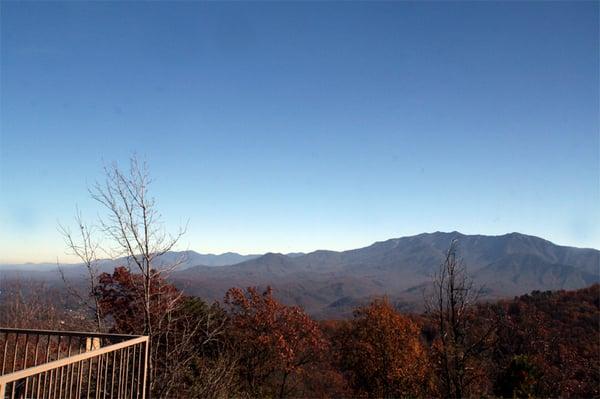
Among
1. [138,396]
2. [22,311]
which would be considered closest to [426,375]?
[22,311]

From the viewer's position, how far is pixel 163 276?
7.94 meters

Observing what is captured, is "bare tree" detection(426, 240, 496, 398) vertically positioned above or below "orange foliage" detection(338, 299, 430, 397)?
above

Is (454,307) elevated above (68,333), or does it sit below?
below

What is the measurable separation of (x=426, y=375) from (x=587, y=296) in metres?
30.5

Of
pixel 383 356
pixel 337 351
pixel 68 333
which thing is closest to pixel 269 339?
pixel 383 356

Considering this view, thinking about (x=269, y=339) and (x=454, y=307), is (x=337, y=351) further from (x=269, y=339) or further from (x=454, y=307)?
(x=454, y=307)

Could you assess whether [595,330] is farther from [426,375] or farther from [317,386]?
[317,386]

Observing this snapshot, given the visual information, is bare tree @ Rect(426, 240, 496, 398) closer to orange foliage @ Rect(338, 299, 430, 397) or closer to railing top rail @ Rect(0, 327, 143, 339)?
railing top rail @ Rect(0, 327, 143, 339)

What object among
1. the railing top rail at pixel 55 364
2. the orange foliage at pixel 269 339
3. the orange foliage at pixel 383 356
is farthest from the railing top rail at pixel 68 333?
the orange foliage at pixel 383 356

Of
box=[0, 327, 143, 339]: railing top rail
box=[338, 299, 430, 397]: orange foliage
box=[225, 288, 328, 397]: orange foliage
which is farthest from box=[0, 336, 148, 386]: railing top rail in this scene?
box=[338, 299, 430, 397]: orange foliage

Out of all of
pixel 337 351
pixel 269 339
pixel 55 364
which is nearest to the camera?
pixel 55 364

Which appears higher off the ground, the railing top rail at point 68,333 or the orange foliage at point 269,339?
the railing top rail at point 68,333

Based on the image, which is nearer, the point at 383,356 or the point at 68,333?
the point at 68,333

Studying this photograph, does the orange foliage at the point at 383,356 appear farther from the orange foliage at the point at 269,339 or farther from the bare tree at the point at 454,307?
the bare tree at the point at 454,307
